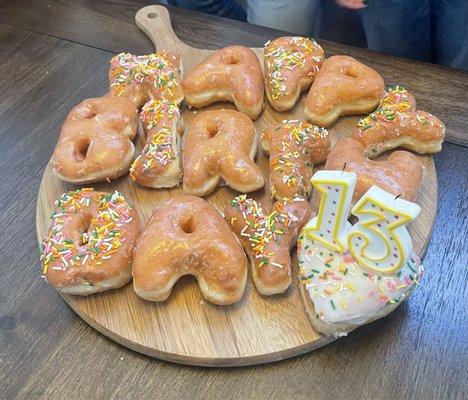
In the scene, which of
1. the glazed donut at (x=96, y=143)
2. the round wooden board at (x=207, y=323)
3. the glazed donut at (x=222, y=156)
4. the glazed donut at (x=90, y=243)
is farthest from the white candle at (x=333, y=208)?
the glazed donut at (x=96, y=143)

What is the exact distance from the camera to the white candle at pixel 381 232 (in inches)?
33.8

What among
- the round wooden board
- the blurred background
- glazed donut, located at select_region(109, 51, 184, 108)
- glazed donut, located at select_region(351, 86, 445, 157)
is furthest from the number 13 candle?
the blurred background

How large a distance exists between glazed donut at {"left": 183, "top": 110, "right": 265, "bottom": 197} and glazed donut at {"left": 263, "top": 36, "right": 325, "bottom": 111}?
0.42 ft

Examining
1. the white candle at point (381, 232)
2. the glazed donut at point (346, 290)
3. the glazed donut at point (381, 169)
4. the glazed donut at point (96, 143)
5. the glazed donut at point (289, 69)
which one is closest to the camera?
the white candle at point (381, 232)

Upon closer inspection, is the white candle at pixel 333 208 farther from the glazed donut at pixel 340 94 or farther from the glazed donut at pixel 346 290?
the glazed donut at pixel 340 94

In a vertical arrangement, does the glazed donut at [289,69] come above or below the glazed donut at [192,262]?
above

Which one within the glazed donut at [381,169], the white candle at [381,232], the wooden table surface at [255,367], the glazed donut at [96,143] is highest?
the white candle at [381,232]

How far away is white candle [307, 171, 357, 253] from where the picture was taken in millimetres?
897

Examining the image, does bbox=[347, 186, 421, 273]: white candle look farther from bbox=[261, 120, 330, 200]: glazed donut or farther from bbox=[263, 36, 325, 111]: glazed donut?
bbox=[263, 36, 325, 111]: glazed donut

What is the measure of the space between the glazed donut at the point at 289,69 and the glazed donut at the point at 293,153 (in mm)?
109

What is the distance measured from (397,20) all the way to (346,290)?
1029mm

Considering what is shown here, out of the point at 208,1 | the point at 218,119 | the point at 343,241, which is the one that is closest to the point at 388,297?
the point at 343,241

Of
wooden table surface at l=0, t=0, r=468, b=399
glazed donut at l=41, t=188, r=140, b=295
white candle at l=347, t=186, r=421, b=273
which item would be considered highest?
white candle at l=347, t=186, r=421, b=273

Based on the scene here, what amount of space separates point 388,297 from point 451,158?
1.62 ft
